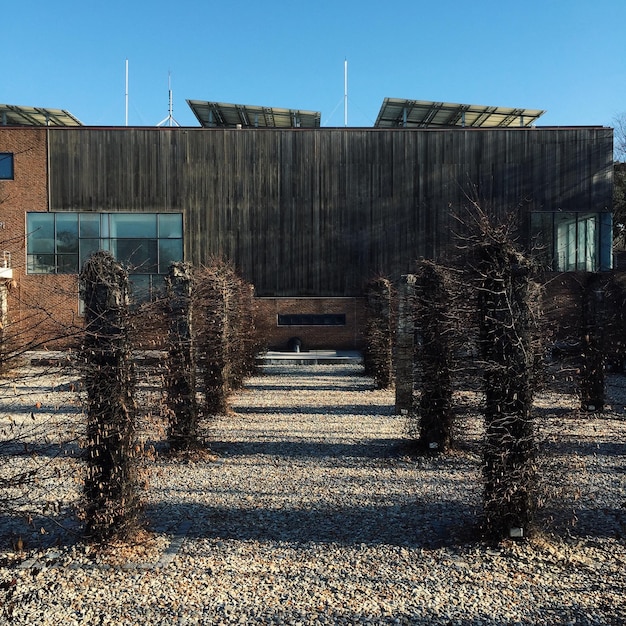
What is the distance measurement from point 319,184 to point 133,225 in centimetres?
831

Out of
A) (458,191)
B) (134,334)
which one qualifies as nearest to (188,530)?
(134,334)

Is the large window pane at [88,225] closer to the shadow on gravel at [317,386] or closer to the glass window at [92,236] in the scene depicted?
the glass window at [92,236]

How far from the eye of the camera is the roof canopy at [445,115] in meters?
27.8

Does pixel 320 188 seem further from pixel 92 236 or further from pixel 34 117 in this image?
pixel 34 117

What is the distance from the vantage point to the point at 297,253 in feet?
88.0

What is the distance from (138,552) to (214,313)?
21.1 feet

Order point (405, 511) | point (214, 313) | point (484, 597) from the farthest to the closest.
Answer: point (214, 313) → point (405, 511) → point (484, 597)

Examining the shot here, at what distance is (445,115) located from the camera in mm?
28688

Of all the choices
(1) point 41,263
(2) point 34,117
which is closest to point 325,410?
(1) point 41,263

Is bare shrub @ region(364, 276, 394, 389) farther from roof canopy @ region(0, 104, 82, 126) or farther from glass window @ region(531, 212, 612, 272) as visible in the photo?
roof canopy @ region(0, 104, 82, 126)

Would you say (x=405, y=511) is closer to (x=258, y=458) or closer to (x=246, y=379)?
(x=258, y=458)

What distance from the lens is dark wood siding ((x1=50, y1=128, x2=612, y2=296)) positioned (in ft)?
87.1

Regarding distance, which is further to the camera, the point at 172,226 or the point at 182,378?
the point at 172,226

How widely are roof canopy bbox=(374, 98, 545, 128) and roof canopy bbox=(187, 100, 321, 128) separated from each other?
346cm
